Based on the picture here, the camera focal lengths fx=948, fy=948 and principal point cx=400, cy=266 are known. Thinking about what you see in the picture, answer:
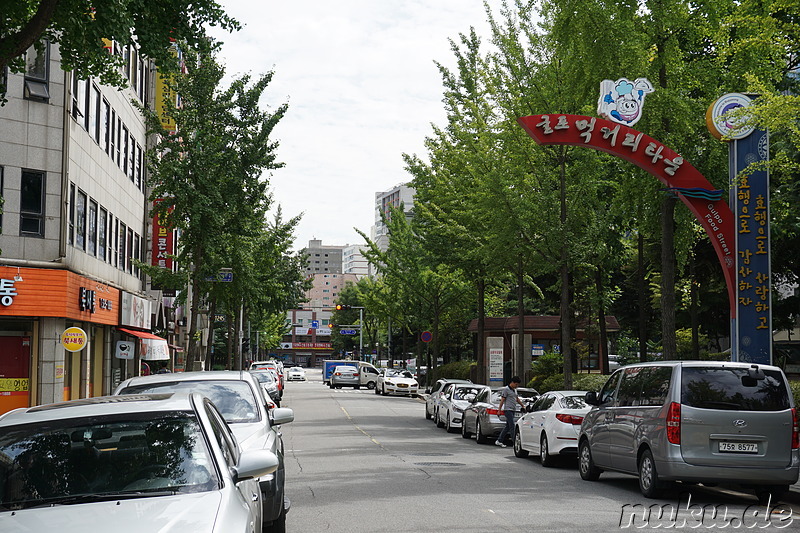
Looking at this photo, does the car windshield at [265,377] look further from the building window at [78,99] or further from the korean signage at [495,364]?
the building window at [78,99]

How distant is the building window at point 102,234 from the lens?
32.7 m

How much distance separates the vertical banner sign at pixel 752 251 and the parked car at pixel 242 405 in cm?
1066

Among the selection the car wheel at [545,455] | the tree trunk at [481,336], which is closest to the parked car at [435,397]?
the tree trunk at [481,336]

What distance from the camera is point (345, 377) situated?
2781 inches

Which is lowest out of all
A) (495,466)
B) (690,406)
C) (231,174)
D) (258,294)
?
(495,466)

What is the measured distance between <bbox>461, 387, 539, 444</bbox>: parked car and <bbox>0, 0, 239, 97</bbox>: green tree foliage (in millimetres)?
12489

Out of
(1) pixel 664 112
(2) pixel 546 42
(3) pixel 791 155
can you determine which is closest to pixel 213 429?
(1) pixel 664 112

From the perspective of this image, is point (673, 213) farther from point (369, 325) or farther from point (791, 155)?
point (369, 325)

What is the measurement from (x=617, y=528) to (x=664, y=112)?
11.3 metres

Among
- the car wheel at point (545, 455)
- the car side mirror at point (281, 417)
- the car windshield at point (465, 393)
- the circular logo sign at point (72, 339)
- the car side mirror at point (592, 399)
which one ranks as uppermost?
the circular logo sign at point (72, 339)

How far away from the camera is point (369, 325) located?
124 m

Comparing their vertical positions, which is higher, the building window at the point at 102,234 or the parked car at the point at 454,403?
→ the building window at the point at 102,234

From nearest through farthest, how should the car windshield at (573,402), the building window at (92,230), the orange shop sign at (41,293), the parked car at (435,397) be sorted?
the car windshield at (573,402) < the orange shop sign at (41,293) < the building window at (92,230) < the parked car at (435,397)

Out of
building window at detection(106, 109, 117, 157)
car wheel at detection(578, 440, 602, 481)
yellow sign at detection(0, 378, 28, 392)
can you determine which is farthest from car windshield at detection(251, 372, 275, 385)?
car wheel at detection(578, 440, 602, 481)
